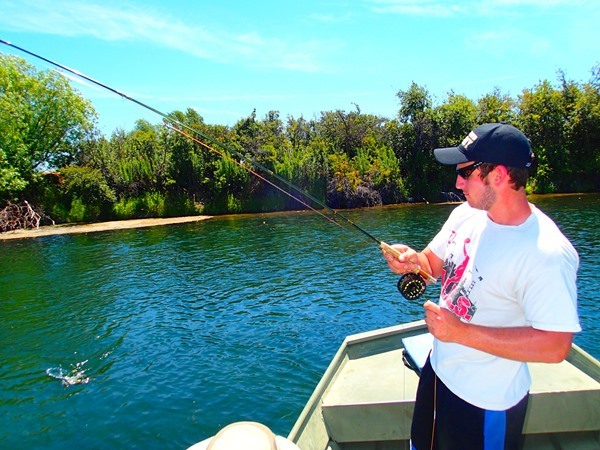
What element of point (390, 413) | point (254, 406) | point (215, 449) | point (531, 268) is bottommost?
point (254, 406)

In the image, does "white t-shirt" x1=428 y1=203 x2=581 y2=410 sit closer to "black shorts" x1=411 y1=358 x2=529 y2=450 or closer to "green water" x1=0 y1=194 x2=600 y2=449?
"black shorts" x1=411 y1=358 x2=529 y2=450

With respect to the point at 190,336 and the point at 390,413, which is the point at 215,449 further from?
the point at 190,336

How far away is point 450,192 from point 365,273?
3555 cm

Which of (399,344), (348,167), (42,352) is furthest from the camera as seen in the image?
(348,167)

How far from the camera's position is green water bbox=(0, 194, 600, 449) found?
26.5ft

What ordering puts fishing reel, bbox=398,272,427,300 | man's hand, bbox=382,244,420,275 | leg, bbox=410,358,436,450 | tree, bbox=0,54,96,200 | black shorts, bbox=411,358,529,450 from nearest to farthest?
black shorts, bbox=411,358,529,450 → leg, bbox=410,358,436,450 → man's hand, bbox=382,244,420,275 → fishing reel, bbox=398,272,427,300 → tree, bbox=0,54,96,200

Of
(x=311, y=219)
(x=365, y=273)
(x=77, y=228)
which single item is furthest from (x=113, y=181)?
(x=365, y=273)

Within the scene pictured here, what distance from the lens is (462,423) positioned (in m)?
2.70

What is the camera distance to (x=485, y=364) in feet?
8.56

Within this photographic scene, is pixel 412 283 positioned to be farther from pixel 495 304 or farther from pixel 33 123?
pixel 33 123

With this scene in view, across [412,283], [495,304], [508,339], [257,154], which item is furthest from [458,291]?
[257,154]

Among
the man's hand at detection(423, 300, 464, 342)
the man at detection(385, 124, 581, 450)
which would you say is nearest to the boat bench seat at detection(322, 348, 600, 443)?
the man at detection(385, 124, 581, 450)

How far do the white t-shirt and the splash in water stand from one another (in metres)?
9.02

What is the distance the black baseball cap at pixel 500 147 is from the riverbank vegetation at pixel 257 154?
134ft
